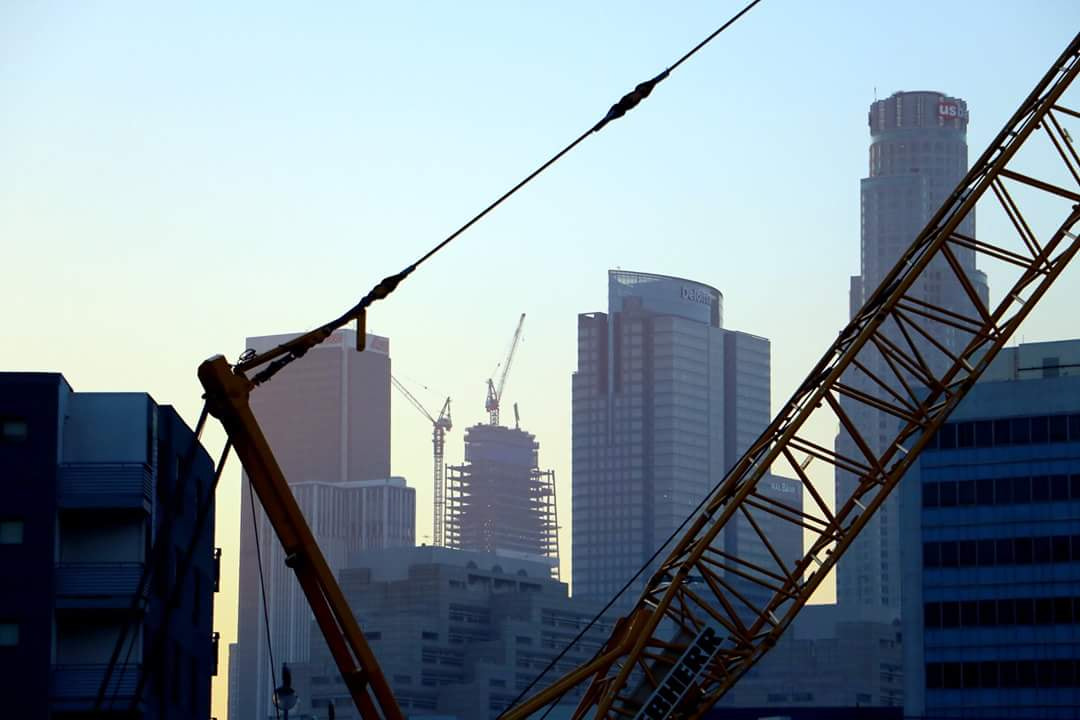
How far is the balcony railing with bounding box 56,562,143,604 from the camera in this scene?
259ft

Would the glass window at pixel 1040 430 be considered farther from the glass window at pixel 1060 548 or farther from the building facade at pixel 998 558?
the glass window at pixel 1060 548

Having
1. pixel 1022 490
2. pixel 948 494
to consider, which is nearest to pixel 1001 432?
pixel 1022 490

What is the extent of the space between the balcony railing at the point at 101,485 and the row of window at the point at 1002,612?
98.0 metres

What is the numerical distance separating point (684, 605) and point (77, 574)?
32.4 m

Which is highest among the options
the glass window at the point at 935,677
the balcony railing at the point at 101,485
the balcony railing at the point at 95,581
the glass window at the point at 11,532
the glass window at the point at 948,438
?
the glass window at the point at 948,438

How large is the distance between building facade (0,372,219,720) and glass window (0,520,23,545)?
35 millimetres

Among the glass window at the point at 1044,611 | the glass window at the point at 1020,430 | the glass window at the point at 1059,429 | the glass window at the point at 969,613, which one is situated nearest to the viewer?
the glass window at the point at 1044,611

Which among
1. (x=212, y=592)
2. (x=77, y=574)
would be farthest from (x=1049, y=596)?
(x=77, y=574)

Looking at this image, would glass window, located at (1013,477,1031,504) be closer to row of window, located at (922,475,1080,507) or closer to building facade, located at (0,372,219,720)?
row of window, located at (922,475,1080,507)

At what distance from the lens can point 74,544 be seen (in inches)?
3199

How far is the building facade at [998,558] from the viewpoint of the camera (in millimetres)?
163625

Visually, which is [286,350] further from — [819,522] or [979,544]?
[979,544]

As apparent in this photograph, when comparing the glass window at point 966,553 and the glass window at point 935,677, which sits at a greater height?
the glass window at point 966,553

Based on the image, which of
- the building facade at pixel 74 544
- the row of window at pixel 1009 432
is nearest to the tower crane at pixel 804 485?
the building facade at pixel 74 544
